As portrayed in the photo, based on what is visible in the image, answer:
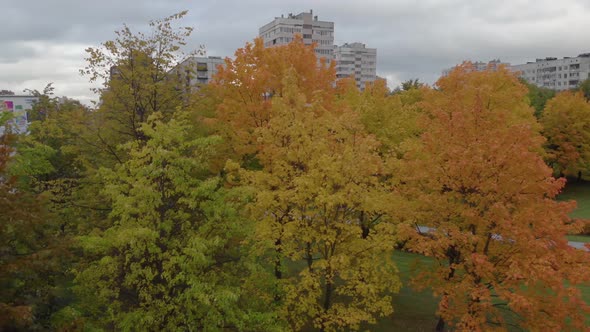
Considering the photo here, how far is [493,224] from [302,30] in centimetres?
10674

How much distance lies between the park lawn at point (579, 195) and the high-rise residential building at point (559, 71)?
8481 centimetres

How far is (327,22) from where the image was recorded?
120312 mm

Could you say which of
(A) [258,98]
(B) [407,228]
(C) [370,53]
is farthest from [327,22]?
(B) [407,228]

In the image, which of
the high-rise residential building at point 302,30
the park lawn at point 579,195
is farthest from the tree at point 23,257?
the high-rise residential building at point 302,30

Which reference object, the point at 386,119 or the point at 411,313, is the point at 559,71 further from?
the point at 411,313

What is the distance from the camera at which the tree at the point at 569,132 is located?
48875mm

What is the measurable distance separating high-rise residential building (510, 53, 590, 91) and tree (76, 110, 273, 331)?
137558 millimetres

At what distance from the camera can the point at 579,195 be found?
53.1 meters

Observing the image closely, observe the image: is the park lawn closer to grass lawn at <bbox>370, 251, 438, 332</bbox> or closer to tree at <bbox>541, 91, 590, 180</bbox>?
tree at <bbox>541, 91, 590, 180</bbox>

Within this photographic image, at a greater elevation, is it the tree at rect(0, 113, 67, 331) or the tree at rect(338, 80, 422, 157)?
the tree at rect(338, 80, 422, 157)

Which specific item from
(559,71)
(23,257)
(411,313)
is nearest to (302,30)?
(559,71)

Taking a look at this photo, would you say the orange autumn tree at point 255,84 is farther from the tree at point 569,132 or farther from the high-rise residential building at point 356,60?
the high-rise residential building at point 356,60

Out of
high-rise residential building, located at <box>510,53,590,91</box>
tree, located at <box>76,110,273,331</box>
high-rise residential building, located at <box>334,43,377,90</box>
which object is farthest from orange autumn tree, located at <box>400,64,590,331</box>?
high-rise residential building, located at <box>334,43,377,90</box>

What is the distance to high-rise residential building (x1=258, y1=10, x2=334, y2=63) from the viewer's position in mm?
113125
